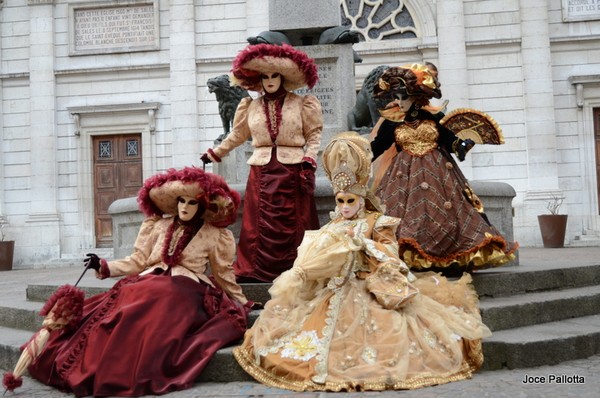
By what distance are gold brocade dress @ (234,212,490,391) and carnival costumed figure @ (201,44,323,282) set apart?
106cm

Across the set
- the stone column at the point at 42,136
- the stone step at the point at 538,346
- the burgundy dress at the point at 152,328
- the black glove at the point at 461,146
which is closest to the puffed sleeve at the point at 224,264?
the burgundy dress at the point at 152,328

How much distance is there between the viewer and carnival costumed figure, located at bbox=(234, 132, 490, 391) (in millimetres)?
4027

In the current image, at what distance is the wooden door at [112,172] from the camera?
1647 cm

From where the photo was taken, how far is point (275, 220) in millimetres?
5570

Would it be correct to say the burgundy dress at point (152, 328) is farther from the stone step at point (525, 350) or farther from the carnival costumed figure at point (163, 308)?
the stone step at point (525, 350)

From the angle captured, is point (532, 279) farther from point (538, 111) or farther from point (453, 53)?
point (453, 53)

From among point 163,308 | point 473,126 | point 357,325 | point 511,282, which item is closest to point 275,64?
point 473,126

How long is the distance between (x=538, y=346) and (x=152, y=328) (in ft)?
7.86

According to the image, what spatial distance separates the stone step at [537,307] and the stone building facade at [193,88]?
918 cm

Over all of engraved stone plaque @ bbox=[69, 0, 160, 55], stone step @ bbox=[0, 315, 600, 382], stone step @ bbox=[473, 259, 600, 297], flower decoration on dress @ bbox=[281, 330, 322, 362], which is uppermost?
engraved stone plaque @ bbox=[69, 0, 160, 55]

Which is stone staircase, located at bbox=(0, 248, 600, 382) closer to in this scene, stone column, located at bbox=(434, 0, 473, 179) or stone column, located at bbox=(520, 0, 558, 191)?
stone column, located at bbox=(520, 0, 558, 191)

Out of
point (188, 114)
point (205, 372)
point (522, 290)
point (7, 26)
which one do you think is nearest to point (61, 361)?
point (205, 372)

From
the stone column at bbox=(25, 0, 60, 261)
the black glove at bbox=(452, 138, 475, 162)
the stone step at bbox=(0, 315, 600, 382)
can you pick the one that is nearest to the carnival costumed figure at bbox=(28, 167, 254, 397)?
the stone step at bbox=(0, 315, 600, 382)

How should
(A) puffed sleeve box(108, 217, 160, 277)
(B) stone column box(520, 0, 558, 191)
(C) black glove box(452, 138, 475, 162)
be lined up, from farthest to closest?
(B) stone column box(520, 0, 558, 191) → (C) black glove box(452, 138, 475, 162) → (A) puffed sleeve box(108, 217, 160, 277)
